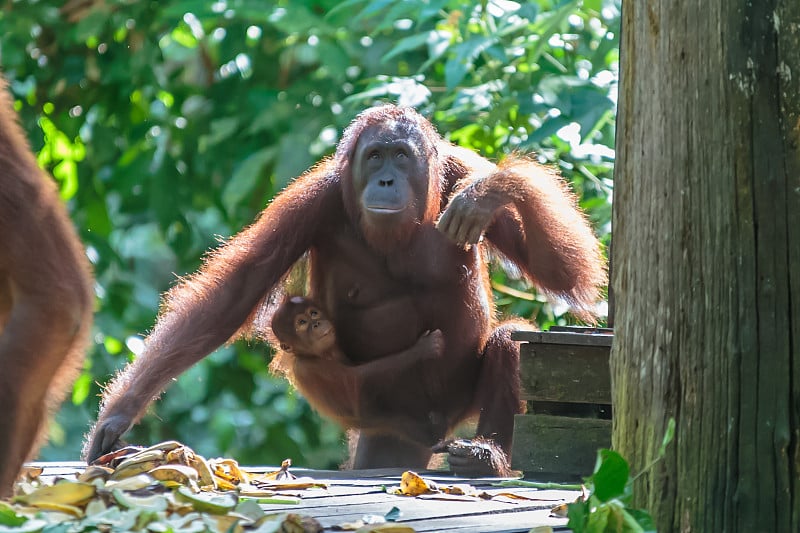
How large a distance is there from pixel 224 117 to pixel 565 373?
3.73 metres

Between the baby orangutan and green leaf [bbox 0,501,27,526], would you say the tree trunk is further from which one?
the baby orangutan

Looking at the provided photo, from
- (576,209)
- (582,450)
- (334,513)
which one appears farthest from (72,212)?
(334,513)

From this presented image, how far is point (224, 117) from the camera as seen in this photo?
6621 millimetres

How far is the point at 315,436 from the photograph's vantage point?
7.05 metres

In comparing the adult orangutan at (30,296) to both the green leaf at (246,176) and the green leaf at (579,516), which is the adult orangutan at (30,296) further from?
the green leaf at (246,176)

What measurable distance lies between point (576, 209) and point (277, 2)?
2459mm

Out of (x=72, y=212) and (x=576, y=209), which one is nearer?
(x=576, y=209)

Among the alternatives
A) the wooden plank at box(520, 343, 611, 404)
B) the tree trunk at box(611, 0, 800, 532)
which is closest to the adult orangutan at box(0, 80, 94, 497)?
Result: the tree trunk at box(611, 0, 800, 532)

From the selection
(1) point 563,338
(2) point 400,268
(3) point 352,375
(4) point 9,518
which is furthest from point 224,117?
(4) point 9,518

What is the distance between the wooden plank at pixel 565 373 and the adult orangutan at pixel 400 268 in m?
0.48

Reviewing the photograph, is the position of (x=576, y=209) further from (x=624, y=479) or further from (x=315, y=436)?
(x=315, y=436)

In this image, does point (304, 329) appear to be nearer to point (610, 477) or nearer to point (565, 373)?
point (565, 373)

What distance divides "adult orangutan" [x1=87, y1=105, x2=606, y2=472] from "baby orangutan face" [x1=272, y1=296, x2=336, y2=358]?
10cm

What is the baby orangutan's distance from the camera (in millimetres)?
4027
